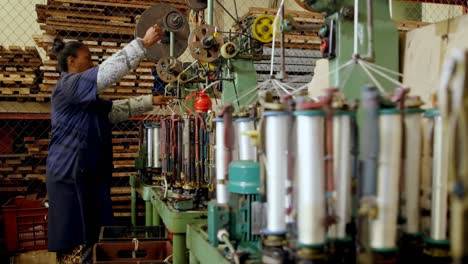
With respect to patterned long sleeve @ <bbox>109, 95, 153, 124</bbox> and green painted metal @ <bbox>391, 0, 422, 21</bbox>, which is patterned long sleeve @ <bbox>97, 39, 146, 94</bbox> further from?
green painted metal @ <bbox>391, 0, 422, 21</bbox>

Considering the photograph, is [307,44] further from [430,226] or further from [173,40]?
[430,226]

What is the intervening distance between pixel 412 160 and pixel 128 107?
3.08m

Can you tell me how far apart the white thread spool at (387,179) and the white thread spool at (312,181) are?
0.13m

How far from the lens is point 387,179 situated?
1046mm

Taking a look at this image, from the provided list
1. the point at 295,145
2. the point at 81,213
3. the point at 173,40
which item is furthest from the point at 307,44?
the point at 295,145

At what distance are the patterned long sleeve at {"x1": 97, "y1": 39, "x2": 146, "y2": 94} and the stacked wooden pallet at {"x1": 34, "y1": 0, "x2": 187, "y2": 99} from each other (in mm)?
2284

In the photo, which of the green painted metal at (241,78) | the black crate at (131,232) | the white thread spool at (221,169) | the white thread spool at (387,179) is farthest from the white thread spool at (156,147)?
the white thread spool at (387,179)

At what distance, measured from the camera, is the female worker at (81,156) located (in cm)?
302

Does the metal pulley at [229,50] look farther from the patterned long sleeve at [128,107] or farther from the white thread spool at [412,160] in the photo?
the white thread spool at [412,160]

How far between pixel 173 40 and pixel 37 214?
86.1 inches

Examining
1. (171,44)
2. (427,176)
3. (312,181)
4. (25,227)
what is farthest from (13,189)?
(427,176)

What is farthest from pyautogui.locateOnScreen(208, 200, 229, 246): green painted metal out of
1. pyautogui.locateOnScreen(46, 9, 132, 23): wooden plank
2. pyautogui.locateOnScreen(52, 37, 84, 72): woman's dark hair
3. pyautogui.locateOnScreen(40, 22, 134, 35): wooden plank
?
pyautogui.locateOnScreen(46, 9, 132, 23): wooden plank

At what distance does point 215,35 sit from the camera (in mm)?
2779

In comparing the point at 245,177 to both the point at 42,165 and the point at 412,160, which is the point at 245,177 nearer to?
the point at 412,160
